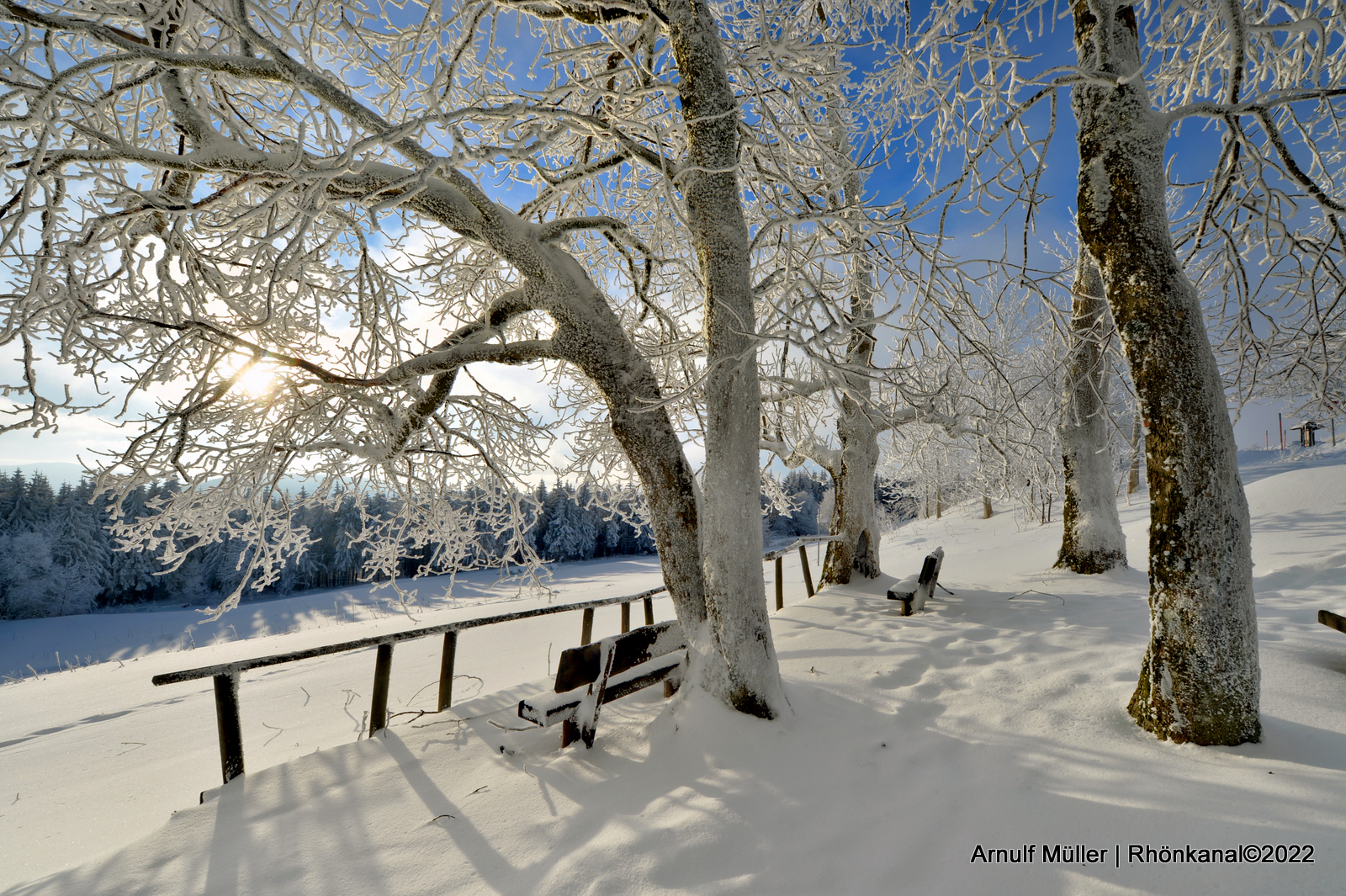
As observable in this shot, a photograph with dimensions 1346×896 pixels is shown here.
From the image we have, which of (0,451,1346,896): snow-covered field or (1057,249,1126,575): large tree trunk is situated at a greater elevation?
(1057,249,1126,575): large tree trunk

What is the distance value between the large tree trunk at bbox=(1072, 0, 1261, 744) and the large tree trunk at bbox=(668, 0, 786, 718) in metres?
2.12

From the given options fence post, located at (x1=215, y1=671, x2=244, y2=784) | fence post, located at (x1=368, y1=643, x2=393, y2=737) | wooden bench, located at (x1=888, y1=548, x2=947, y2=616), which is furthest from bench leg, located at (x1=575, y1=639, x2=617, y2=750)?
wooden bench, located at (x1=888, y1=548, x2=947, y2=616)

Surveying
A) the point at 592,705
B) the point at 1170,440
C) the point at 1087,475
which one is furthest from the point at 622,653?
the point at 1087,475

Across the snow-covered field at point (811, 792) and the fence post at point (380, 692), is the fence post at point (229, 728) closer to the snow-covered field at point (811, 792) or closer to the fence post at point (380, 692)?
the snow-covered field at point (811, 792)

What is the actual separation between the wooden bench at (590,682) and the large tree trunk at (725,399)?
0.43m

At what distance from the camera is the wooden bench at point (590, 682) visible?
10.9ft

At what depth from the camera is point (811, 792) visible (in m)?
2.79

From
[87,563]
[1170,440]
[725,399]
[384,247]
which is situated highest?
[384,247]

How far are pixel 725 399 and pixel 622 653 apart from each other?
1.86 metres

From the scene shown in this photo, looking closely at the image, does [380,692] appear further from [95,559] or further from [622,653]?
[95,559]

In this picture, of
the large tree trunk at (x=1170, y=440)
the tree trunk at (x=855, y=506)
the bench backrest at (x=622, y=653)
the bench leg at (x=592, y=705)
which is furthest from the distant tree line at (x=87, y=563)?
the large tree trunk at (x=1170, y=440)

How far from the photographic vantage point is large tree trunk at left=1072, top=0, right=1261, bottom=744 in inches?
110

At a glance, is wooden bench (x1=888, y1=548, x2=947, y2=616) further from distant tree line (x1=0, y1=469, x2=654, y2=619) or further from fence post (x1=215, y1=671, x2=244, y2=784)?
distant tree line (x1=0, y1=469, x2=654, y2=619)

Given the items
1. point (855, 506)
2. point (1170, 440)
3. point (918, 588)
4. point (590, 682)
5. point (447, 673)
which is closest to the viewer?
point (1170, 440)
